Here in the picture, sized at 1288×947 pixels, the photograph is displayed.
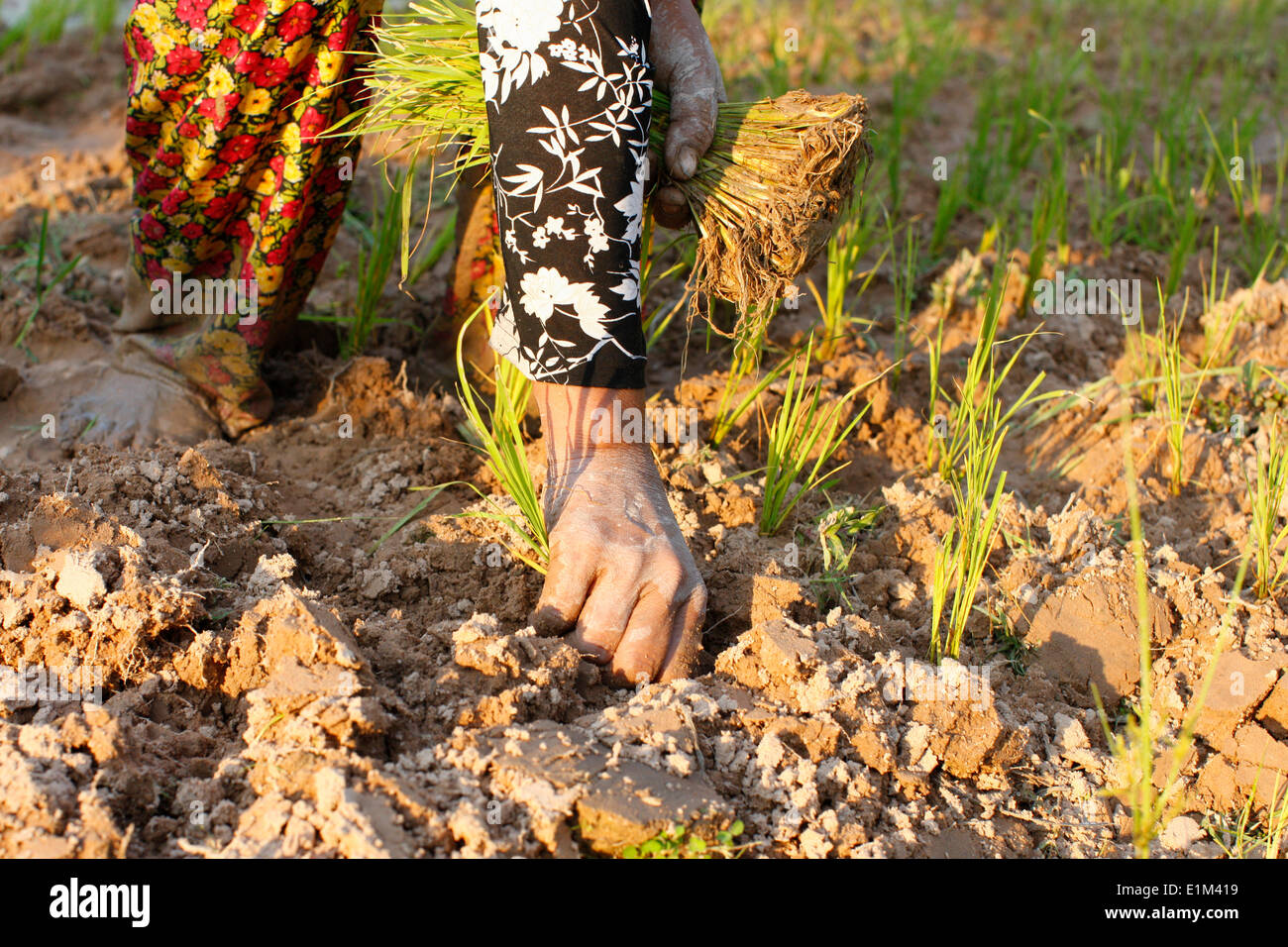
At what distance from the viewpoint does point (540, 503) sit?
167 cm

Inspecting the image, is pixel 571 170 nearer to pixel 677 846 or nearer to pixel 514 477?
pixel 514 477

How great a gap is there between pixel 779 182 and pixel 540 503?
2.06ft

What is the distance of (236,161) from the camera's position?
186 centimetres

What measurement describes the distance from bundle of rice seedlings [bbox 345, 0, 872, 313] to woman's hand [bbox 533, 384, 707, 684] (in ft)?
1.04

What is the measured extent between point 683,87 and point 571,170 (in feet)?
1.14

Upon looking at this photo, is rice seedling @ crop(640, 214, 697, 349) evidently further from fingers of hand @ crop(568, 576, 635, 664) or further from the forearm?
fingers of hand @ crop(568, 576, 635, 664)

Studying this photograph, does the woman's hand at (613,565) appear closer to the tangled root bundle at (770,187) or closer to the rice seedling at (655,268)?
the rice seedling at (655,268)

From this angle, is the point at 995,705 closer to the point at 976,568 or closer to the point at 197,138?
the point at 976,568

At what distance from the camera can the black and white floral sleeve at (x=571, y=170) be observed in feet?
4.60

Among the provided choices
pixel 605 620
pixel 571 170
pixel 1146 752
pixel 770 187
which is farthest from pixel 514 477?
pixel 1146 752

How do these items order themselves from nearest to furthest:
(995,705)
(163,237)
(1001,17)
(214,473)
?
(995,705), (214,473), (163,237), (1001,17)

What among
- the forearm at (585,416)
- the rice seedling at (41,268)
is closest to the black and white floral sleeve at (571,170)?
the forearm at (585,416)
